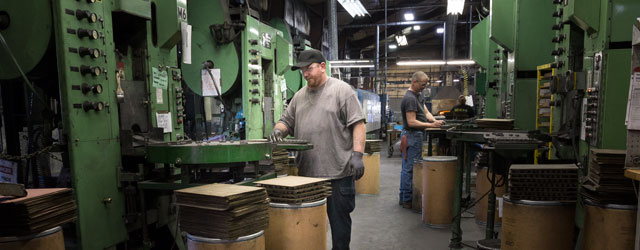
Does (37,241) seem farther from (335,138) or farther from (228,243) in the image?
(335,138)

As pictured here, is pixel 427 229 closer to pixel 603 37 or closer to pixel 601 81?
pixel 601 81

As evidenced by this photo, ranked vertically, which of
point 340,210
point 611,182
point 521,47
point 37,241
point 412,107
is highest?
point 521,47

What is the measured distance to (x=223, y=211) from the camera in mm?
2080

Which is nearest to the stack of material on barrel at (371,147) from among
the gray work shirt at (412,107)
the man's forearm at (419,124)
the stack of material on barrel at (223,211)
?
the gray work shirt at (412,107)

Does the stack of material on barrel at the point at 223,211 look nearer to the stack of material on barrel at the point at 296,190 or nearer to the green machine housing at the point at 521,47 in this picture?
the stack of material on barrel at the point at 296,190

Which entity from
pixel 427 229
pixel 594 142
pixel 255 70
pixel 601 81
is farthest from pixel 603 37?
pixel 255 70

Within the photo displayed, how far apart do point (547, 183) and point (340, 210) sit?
56.9 inches

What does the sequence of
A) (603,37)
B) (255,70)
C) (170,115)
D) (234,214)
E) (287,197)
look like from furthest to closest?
(255,70) < (170,115) < (603,37) < (287,197) < (234,214)

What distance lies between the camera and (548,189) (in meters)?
2.64

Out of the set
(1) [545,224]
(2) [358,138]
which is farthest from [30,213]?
(1) [545,224]

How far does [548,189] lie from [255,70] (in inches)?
141

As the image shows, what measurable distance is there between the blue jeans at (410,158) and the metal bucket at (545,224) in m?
2.49

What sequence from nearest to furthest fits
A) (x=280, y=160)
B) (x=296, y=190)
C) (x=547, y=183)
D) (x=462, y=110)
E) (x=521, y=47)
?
(x=296, y=190) → (x=547, y=183) → (x=280, y=160) → (x=521, y=47) → (x=462, y=110)

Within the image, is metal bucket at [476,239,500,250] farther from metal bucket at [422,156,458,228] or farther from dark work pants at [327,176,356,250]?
dark work pants at [327,176,356,250]
